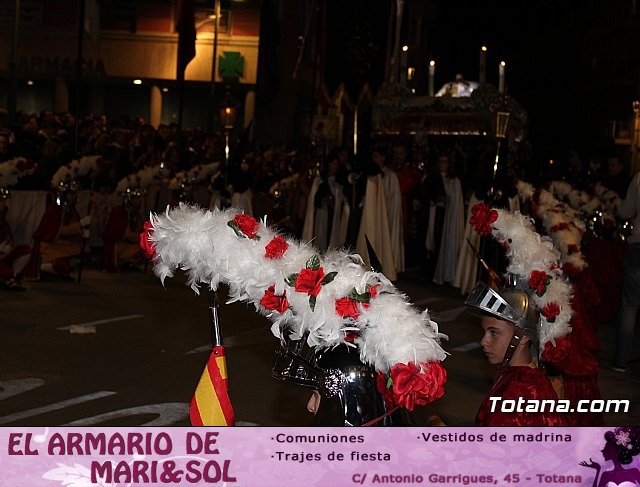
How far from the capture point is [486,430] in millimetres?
3201

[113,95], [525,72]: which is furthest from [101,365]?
[525,72]

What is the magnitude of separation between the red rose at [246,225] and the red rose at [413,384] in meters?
0.67

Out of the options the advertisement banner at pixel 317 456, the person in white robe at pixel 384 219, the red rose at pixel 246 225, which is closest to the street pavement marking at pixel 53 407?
the red rose at pixel 246 225

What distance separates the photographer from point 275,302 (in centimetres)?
388

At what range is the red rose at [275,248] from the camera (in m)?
3.88

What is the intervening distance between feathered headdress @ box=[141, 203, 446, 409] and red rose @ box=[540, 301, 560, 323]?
1937 millimetres

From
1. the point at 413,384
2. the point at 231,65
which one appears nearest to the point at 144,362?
the point at 413,384

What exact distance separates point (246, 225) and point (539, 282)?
7.80 feet

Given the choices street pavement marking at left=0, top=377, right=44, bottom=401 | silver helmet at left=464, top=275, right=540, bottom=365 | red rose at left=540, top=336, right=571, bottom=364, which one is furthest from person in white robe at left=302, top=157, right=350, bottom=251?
silver helmet at left=464, top=275, right=540, bottom=365

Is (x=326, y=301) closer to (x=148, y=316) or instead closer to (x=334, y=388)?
(x=334, y=388)

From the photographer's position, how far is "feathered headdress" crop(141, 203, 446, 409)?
375cm

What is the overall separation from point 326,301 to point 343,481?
777 millimetres

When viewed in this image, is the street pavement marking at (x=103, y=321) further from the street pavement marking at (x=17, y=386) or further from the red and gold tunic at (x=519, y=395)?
the red and gold tunic at (x=519, y=395)

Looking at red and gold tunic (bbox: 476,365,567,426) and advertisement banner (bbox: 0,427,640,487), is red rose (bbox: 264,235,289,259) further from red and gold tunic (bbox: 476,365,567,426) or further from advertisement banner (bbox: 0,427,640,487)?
red and gold tunic (bbox: 476,365,567,426)
